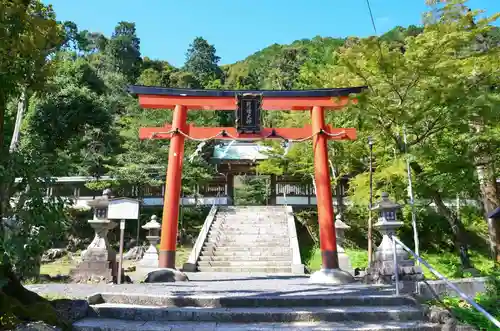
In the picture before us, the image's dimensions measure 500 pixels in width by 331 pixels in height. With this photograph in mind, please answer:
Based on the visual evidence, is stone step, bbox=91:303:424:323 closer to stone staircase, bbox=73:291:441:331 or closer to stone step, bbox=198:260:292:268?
stone staircase, bbox=73:291:441:331

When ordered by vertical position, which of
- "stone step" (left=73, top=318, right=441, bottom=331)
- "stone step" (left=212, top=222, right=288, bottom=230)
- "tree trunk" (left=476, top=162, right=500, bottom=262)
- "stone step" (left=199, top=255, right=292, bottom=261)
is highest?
"tree trunk" (left=476, top=162, right=500, bottom=262)

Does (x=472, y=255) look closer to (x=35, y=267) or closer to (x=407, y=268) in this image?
(x=407, y=268)

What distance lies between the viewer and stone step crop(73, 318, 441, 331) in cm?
426

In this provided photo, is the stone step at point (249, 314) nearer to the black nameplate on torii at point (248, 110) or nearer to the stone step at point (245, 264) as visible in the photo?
the black nameplate on torii at point (248, 110)

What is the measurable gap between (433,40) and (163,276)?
834 centimetres

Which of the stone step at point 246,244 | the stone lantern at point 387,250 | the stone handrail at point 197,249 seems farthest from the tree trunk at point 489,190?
the stone handrail at point 197,249

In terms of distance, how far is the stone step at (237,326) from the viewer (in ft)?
14.0

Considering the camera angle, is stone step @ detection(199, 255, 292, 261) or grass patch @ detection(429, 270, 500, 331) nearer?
grass patch @ detection(429, 270, 500, 331)

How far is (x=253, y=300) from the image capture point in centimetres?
→ 530

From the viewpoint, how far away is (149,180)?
1912 centimetres

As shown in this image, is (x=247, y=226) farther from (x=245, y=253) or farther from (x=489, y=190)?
(x=489, y=190)

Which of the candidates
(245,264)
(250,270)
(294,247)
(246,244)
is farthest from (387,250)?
(246,244)

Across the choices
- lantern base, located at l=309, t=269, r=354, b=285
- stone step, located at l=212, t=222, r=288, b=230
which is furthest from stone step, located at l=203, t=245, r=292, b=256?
lantern base, located at l=309, t=269, r=354, b=285

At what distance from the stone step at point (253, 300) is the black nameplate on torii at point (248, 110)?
5.36 meters
